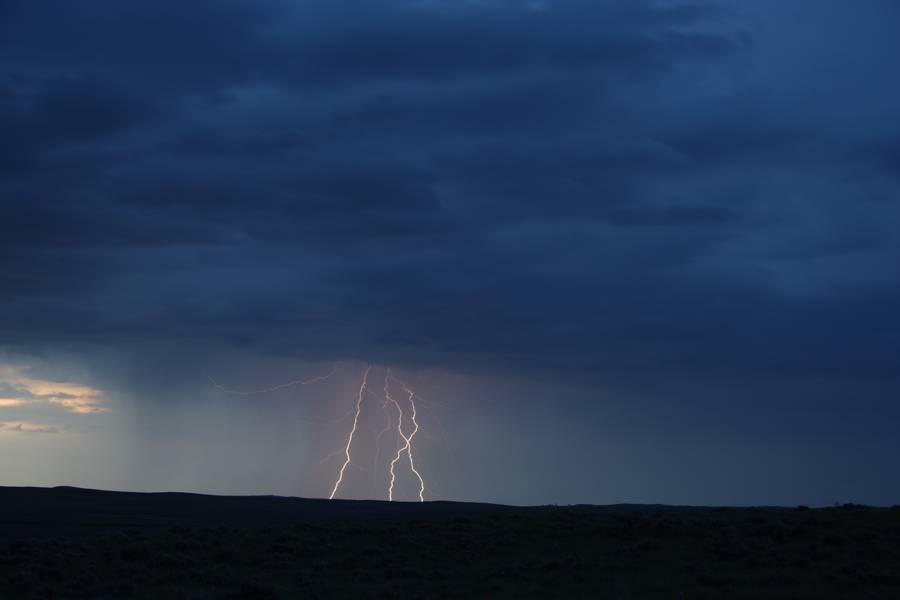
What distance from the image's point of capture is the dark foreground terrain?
29828 mm

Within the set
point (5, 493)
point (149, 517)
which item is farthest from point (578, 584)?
point (5, 493)

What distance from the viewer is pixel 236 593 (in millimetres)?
29312

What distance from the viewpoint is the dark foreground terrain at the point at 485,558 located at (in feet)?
97.9

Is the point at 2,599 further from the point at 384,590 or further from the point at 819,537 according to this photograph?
the point at 819,537

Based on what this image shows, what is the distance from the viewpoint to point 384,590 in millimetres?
29750

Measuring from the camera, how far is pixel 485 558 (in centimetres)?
3547

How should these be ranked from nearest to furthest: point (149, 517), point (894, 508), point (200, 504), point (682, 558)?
point (682, 558) < point (894, 508) < point (149, 517) < point (200, 504)

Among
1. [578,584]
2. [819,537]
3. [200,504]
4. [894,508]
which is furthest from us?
[200,504]

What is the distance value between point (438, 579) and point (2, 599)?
14072 millimetres

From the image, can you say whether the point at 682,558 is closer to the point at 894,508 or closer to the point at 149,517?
the point at 894,508

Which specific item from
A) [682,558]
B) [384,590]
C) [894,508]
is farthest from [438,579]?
[894,508]

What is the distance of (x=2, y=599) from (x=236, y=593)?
7093 mm

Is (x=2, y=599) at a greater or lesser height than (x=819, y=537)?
lesser

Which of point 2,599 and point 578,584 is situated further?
point 578,584
